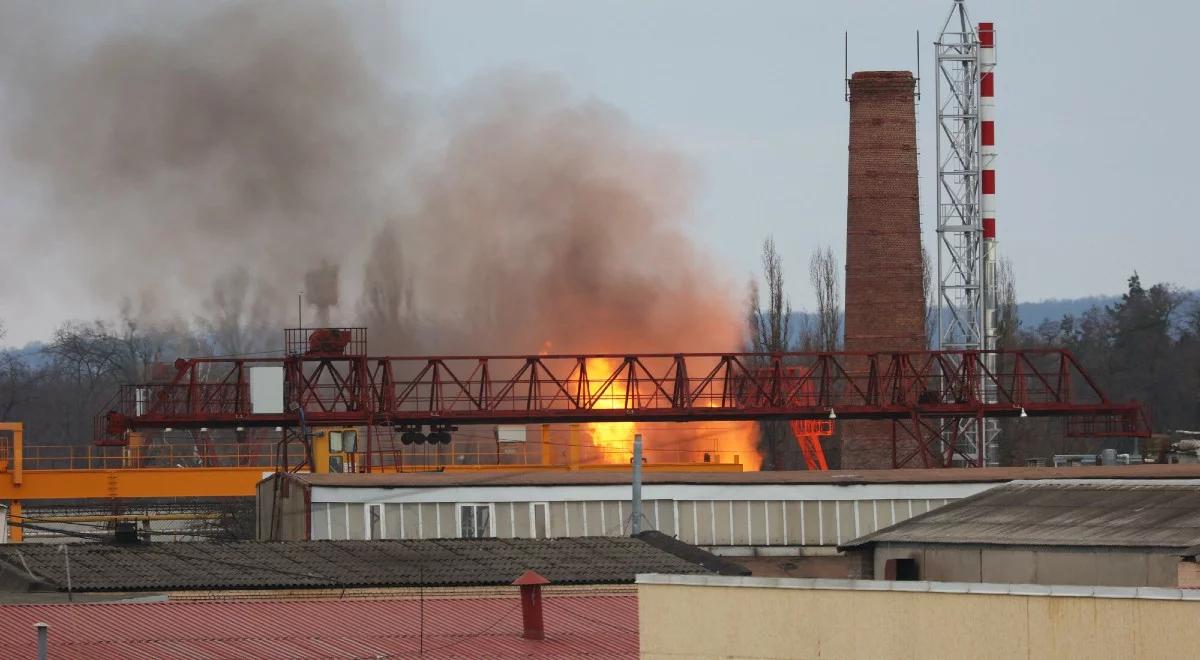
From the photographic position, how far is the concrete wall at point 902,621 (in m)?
20.5

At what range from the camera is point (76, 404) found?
124812 millimetres

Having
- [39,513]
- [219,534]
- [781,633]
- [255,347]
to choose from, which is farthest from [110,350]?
[781,633]

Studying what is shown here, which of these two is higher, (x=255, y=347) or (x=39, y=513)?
(x=255, y=347)

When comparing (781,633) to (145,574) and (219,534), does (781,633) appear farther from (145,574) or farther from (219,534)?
(219,534)

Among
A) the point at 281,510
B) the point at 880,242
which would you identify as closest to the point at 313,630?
the point at 281,510

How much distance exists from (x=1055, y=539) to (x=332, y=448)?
31.0m

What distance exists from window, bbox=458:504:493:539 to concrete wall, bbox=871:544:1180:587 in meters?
14.4

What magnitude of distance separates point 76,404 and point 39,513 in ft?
154

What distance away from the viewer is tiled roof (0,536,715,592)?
31859 mm

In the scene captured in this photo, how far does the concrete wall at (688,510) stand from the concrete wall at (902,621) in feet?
Result: 78.2

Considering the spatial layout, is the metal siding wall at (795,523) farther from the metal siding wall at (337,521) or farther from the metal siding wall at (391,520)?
the metal siding wall at (337,521)

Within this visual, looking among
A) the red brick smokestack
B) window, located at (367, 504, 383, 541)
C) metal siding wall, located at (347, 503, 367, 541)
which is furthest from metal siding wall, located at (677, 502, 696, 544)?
the red brick smokestack

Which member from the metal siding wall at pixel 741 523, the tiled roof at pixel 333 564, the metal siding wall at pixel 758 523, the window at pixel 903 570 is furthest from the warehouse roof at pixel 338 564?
the metal siding wall at pixel 758 523

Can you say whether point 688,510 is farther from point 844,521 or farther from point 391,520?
point 391,520
